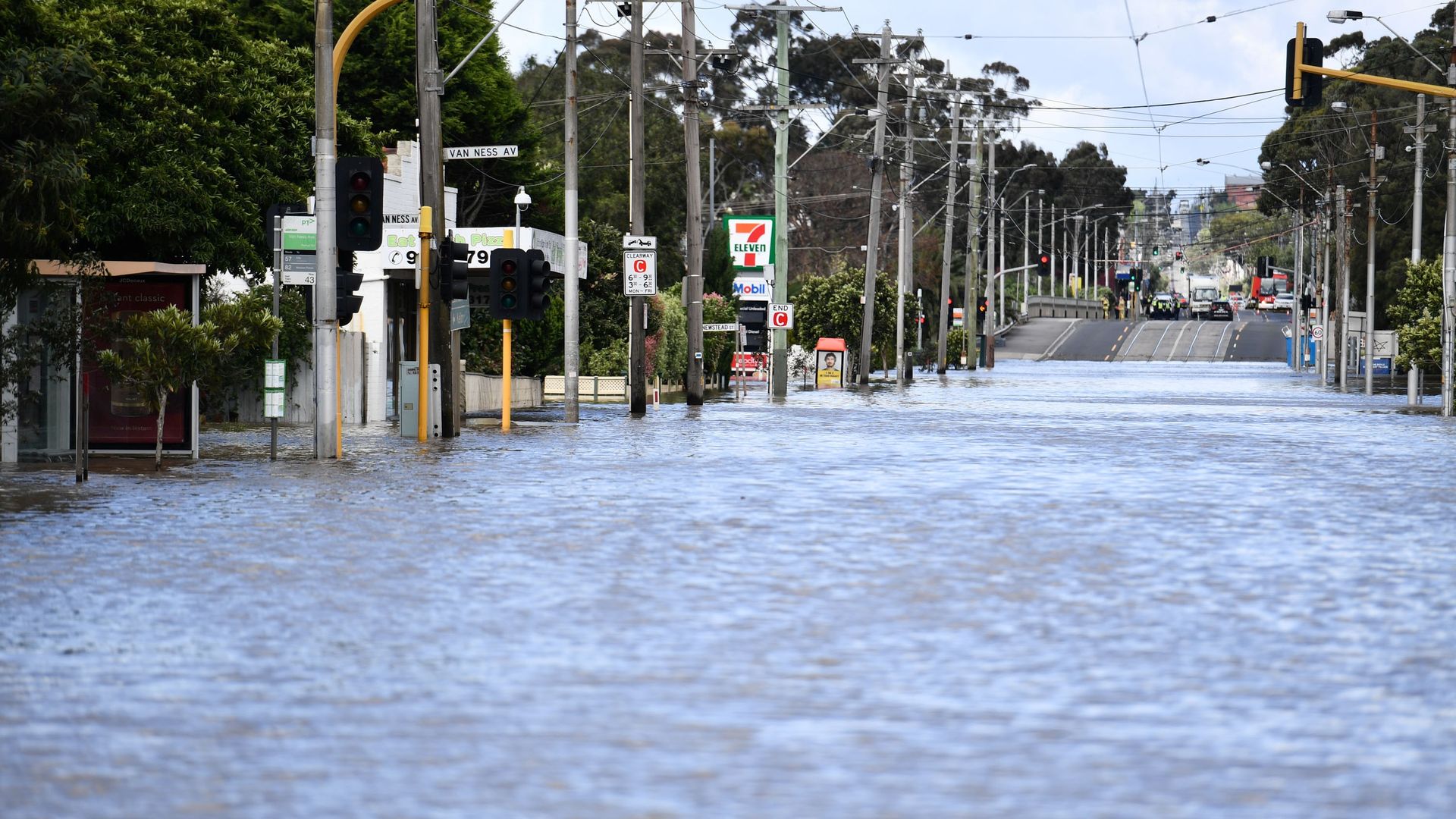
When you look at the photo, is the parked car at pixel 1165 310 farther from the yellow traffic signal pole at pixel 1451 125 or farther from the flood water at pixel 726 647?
the flood water at pixel 726 647

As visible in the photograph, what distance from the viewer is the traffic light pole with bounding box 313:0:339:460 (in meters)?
28.7

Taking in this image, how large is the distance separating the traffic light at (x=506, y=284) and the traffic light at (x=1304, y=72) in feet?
43.5

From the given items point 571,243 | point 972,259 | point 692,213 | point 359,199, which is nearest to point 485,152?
point 359,199

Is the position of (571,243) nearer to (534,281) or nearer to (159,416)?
(534,281)

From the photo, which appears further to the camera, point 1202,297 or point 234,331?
point 1202,297

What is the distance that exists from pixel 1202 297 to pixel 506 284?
489 feet

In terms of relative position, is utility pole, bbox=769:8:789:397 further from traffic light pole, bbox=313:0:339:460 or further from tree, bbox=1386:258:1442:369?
traffic light pole, bbox=313:0:339:460

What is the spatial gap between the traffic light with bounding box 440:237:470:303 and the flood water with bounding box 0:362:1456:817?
458 inches

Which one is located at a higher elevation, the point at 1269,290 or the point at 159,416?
the point at 1269,290

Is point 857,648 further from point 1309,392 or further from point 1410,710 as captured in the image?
point 1309,392

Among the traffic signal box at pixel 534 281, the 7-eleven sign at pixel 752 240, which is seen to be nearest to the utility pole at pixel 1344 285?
the 7-eleven sign at pixel 752 240

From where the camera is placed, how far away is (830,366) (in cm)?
8244

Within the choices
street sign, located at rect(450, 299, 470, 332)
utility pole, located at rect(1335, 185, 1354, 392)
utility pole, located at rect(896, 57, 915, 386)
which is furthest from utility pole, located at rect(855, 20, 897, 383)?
street sign, located at rect(450, 299, 470, 332)

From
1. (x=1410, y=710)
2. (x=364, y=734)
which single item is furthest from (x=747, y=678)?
(x=1410, y=710)
